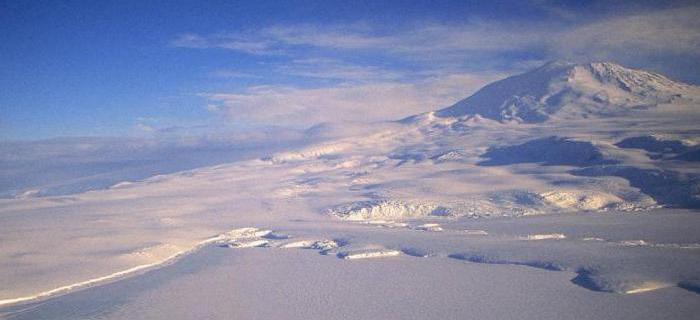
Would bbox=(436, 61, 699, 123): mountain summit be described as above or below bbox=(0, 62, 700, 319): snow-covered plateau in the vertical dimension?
above

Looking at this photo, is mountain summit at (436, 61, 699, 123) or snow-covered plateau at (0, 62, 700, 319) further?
mountain summit at (436, 61, 699, 123)

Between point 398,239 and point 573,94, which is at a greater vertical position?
point 573,94

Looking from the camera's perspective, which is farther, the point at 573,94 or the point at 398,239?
the point at 573,94

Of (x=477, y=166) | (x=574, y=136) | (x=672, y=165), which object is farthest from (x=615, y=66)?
(x=672, y=165)

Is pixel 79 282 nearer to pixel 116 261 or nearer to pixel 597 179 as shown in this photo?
pixel 116 261
